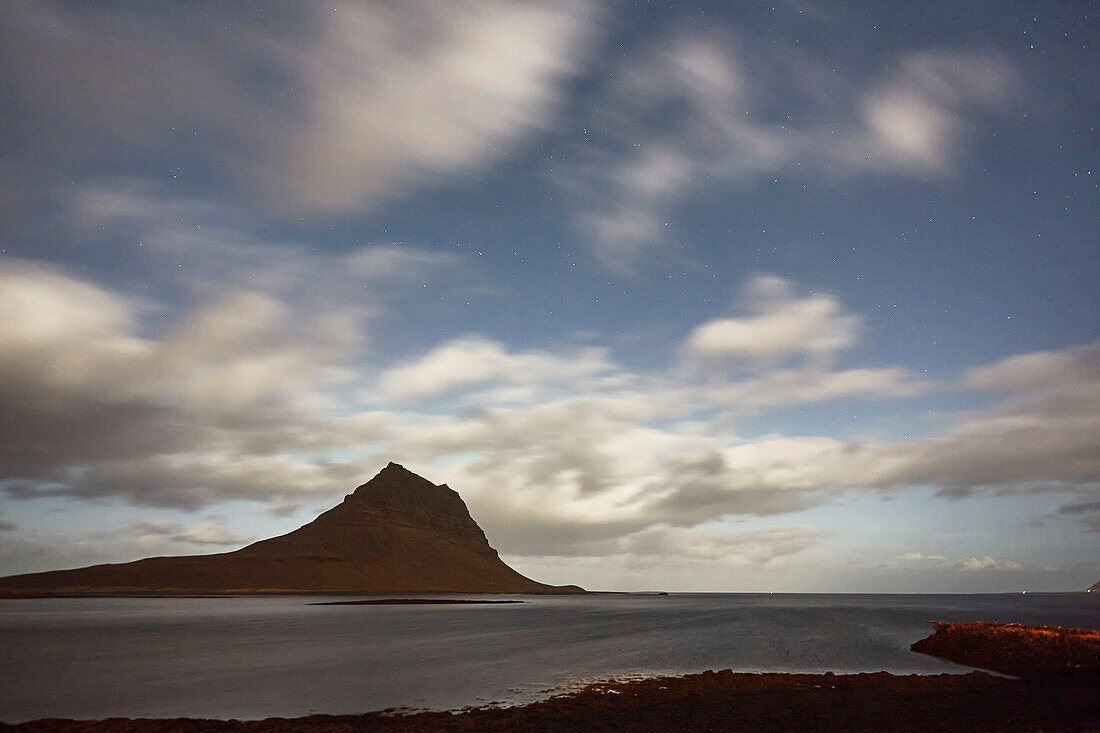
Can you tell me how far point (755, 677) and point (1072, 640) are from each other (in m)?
22.5

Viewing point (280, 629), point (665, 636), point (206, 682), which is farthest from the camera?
point (280, 629)

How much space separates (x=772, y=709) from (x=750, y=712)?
1.10 meters

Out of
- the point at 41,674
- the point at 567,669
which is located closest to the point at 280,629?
the point at 41,674

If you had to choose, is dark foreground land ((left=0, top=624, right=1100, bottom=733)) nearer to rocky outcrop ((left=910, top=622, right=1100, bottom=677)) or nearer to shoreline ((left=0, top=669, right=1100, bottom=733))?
shoreline ((left=0, top=669, right=1100, bottom=733))

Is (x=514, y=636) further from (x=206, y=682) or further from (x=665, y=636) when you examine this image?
(x=206, y=682)

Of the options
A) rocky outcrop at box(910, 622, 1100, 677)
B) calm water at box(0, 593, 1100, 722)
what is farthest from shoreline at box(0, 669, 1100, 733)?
rocky outcrop at box(910, 622, 1100, 677)

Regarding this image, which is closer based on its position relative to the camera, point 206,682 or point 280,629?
point 206,682

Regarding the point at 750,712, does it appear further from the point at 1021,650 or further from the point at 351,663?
the point at 351,663

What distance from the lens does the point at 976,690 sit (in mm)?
29719

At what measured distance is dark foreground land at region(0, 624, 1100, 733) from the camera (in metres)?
23.2

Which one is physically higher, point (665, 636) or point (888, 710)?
point (888, 710)

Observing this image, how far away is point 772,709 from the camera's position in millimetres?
25688

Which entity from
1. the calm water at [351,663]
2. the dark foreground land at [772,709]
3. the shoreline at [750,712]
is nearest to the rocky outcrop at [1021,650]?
the dark foreground land at [772,709]

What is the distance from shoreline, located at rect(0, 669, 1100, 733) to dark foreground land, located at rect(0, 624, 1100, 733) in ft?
0.13
